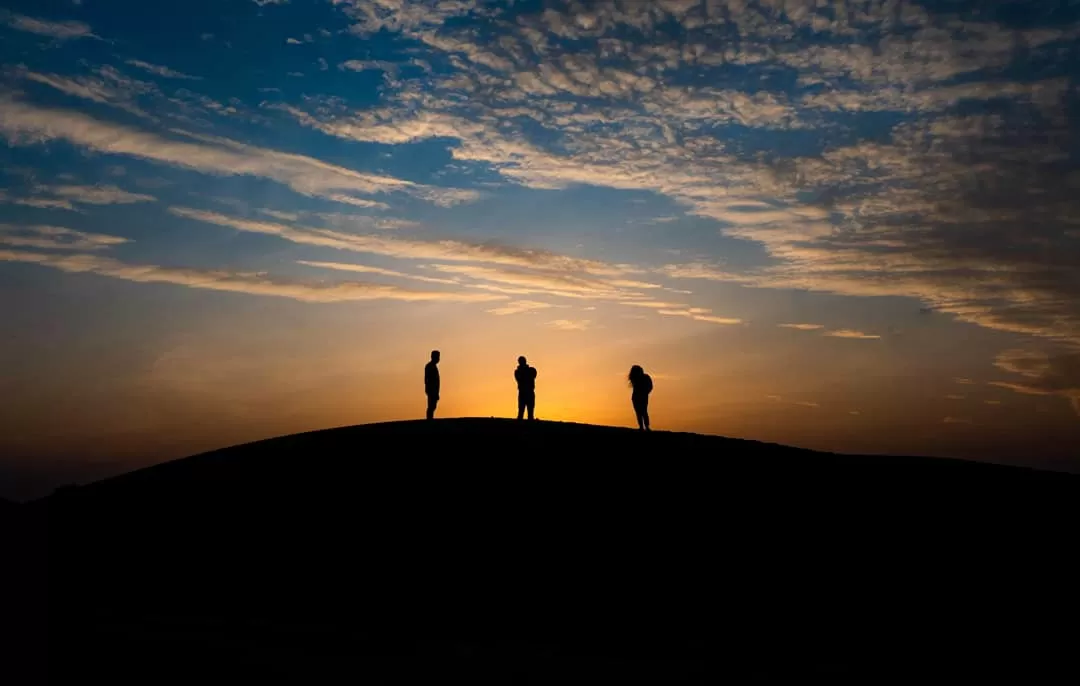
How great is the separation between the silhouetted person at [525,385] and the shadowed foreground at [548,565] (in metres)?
0.71

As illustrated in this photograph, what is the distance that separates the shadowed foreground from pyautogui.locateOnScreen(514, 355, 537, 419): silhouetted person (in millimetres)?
705

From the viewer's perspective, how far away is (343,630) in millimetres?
12492

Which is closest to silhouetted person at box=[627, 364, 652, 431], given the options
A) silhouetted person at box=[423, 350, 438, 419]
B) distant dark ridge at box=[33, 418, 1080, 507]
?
distant dark ridge at box=[33, 418, 1080, 507]

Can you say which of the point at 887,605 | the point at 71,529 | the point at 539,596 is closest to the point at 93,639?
the point at 539,596

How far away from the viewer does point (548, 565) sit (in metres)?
15.6

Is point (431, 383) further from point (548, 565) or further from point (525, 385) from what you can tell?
point (548, 565)

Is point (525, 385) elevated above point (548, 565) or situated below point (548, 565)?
above

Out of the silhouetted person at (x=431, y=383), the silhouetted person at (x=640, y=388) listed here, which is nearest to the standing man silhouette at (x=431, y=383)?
the silhouetted person at (x=431, y=383)

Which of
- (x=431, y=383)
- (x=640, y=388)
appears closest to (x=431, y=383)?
(x=431, y=383)

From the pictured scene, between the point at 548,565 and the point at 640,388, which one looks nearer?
the point at 548,565

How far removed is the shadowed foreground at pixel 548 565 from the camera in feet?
37.2

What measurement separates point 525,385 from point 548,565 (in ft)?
28.2

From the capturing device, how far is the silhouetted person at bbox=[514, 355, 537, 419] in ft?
76.5

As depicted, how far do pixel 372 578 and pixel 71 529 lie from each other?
9.18 meters
